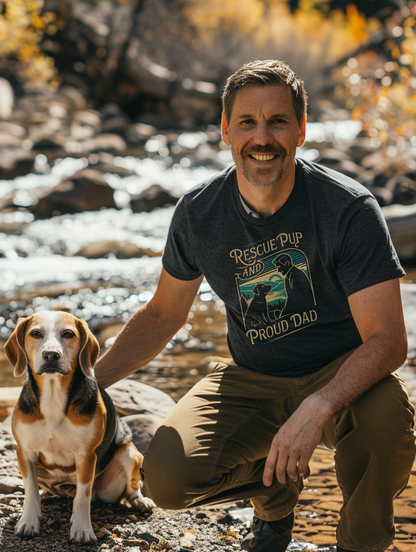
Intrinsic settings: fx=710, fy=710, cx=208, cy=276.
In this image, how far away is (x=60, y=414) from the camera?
10.2 feet

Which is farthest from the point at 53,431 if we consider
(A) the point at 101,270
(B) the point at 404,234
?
(B) the point at 404,234

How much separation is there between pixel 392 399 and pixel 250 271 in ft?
2.94

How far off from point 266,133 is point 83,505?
1.89 meters

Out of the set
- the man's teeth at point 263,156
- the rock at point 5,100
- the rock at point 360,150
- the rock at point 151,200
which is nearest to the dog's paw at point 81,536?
the man's teeth at point 263,156

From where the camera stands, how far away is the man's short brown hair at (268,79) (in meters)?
3.27

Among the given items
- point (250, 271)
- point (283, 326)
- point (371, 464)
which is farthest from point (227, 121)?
point (371, 464)

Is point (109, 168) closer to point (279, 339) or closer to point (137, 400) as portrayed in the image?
point (137, 400)

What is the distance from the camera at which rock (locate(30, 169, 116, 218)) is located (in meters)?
13.5

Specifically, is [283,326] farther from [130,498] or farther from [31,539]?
[31,539]

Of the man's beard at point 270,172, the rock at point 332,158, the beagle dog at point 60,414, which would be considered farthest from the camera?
the rock at point 332,158

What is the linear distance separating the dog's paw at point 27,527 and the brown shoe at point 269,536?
0.94 meters

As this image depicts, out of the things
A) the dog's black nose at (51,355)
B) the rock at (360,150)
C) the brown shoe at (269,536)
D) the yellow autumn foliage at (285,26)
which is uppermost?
the yellow autumn foliage at (285,26)

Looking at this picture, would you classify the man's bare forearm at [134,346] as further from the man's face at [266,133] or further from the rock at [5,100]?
the rock at [5,100]

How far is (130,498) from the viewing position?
3523 mm
